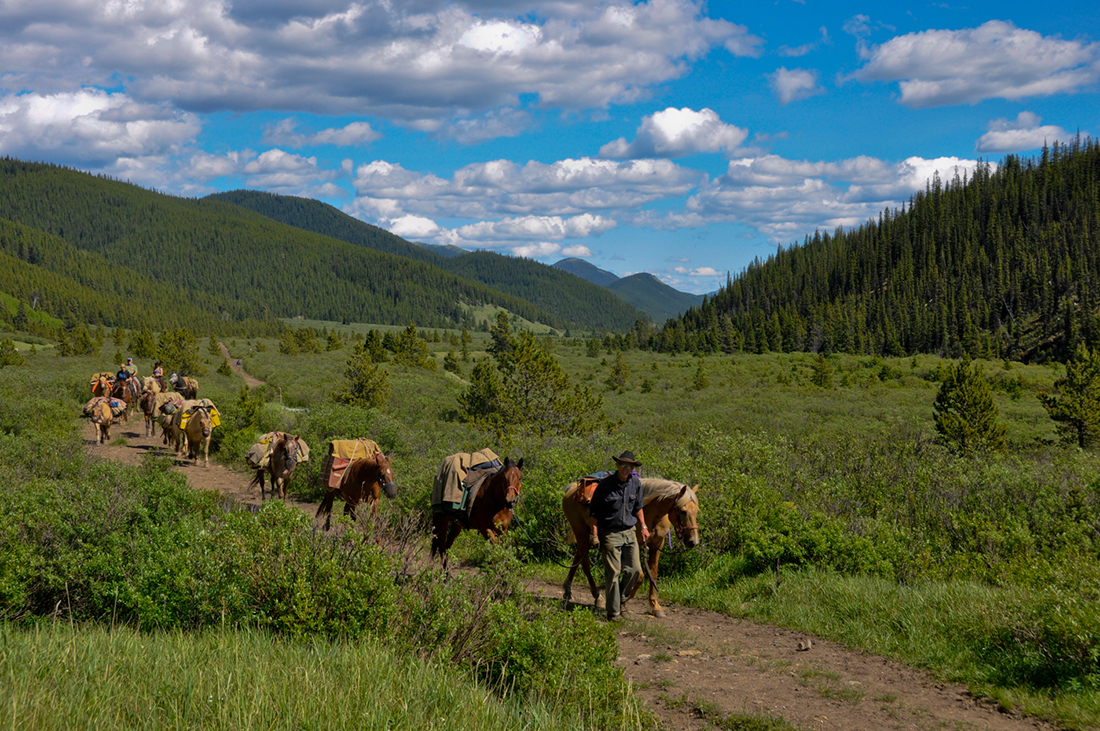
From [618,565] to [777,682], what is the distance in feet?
6.71

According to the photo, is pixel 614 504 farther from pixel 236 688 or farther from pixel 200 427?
pixel 200 427

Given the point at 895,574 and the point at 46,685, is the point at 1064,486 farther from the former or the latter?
the point at 46,685

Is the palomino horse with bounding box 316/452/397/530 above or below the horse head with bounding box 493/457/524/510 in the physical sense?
below

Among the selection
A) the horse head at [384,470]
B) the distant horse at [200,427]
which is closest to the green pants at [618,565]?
the horse head at [384,470]

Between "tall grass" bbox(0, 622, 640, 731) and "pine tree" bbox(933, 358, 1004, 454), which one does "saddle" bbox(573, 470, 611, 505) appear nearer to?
"tall grass" bbox(0, 622, 640, 731)

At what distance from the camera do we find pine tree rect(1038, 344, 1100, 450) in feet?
93.5

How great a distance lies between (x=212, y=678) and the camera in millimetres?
3867

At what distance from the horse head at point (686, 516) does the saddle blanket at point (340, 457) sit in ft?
16.8

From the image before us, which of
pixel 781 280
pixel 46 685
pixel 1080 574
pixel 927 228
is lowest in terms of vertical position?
pixel 1080 574

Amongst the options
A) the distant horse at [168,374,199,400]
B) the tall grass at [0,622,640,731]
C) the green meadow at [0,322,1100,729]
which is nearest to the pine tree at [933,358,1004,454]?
the green meadow at [0,322,1100,729]

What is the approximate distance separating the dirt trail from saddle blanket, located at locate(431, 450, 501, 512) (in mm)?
2352

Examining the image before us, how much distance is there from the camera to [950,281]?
123938mm

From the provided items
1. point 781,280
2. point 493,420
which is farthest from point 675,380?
point 781,280

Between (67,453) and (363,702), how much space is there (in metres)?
14.3
